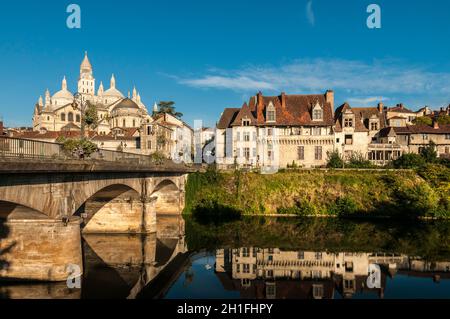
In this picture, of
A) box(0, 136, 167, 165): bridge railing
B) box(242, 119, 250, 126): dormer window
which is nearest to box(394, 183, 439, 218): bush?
box(242, 119, 250, 126): dormer window

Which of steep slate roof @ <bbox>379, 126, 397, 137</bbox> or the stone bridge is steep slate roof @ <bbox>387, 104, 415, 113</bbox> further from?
the stone bridge

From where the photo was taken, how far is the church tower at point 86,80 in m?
157

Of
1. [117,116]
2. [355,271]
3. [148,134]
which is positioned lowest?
[355,271]

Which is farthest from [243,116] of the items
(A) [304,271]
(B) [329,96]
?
(A) [304,271]

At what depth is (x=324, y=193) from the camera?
53.4 metres

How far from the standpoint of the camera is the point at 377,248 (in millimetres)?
34250

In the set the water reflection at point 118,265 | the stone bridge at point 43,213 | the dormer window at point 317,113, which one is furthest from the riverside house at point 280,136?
the stone bridge at point 43,213

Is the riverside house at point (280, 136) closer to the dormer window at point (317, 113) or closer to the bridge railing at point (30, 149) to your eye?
the dormer window at point (317, 113)

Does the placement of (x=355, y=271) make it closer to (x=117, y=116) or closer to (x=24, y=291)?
(x=24, y=291)

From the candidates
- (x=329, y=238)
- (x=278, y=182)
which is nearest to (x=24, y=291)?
(x=329, y=238)

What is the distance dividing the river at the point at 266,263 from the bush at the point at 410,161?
1714 cm

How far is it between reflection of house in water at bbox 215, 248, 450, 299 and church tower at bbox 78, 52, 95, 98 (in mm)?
143255

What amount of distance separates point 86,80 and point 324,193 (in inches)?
5344

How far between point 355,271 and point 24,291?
22841 millimetres
